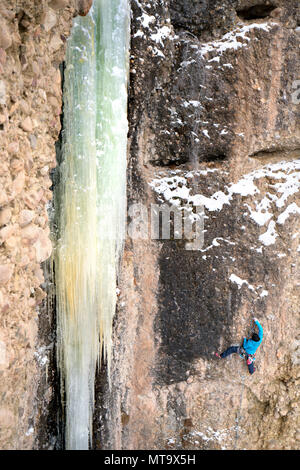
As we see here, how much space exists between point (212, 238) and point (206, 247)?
0.31ft

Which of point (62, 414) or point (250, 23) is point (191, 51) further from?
point (62, 414)

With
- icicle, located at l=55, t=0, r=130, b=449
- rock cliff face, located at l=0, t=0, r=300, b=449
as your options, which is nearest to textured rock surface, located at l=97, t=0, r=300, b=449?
rock cliff face, located at l=0, t=0, r=300, b=449

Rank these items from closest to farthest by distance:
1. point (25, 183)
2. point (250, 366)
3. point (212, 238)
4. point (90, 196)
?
1. point (25, 183)
2. point (90, 196)
3. point (212, 238)
4. point (250, 366)

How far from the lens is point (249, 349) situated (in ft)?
11.1

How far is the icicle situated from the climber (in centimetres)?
106

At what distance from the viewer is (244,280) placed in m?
3.36

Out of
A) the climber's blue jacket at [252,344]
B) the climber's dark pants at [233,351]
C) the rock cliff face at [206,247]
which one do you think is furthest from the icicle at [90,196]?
the climber's blue jacket at [252,344]

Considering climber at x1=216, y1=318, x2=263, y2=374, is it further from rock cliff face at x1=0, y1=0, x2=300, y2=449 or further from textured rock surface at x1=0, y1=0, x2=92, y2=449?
textured rock surface at x1=0, y1=0, x2=92, y2=449

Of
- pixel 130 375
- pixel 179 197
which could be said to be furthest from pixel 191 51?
pixel 130 375

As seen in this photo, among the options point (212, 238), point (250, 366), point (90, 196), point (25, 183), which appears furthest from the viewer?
point (250, 366)

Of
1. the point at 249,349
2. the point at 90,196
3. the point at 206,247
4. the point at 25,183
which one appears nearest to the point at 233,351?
the point at 249,349

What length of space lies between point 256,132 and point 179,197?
0.82m

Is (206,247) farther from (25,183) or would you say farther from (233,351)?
(25,183)

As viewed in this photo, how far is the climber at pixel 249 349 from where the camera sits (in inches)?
132
